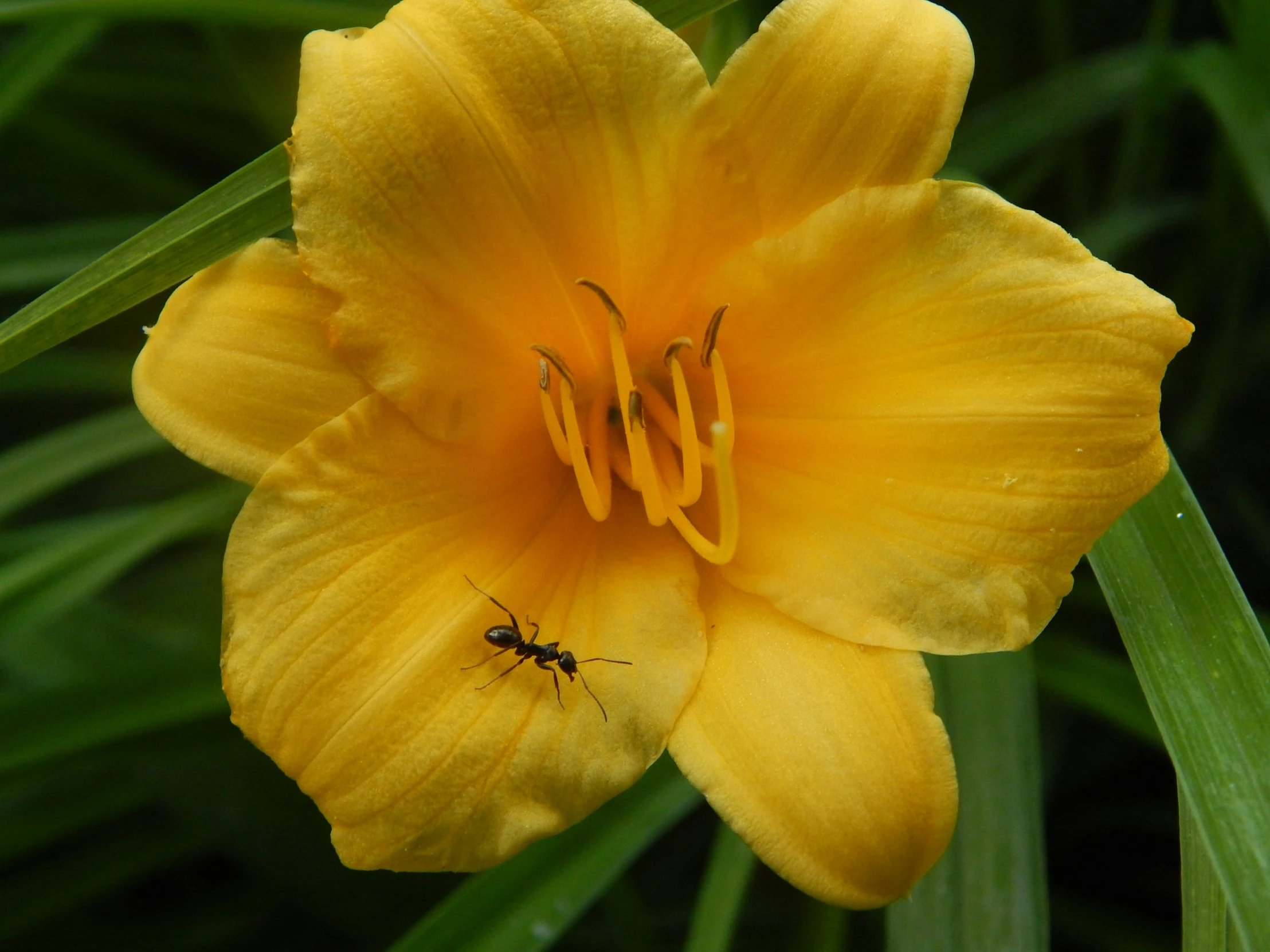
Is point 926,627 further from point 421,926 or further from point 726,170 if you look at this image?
point 421,926

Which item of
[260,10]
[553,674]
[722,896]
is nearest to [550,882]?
[722,896]

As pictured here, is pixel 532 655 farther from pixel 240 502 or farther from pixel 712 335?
pixel 240 502

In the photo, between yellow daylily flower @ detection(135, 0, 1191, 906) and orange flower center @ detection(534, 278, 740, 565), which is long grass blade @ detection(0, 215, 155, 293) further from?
orange flower center @ detection(534, 278, 740, 565)

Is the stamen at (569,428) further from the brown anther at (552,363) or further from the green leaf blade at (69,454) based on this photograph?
the green leaf blade at (69,454)

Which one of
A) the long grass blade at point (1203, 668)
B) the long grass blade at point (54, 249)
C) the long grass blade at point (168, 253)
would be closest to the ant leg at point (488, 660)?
the long grass blade at point (168, 253)

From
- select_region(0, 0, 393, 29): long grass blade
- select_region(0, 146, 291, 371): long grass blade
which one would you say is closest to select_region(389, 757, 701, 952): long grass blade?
select_region(0, 146, 291, 371): long grass blade
